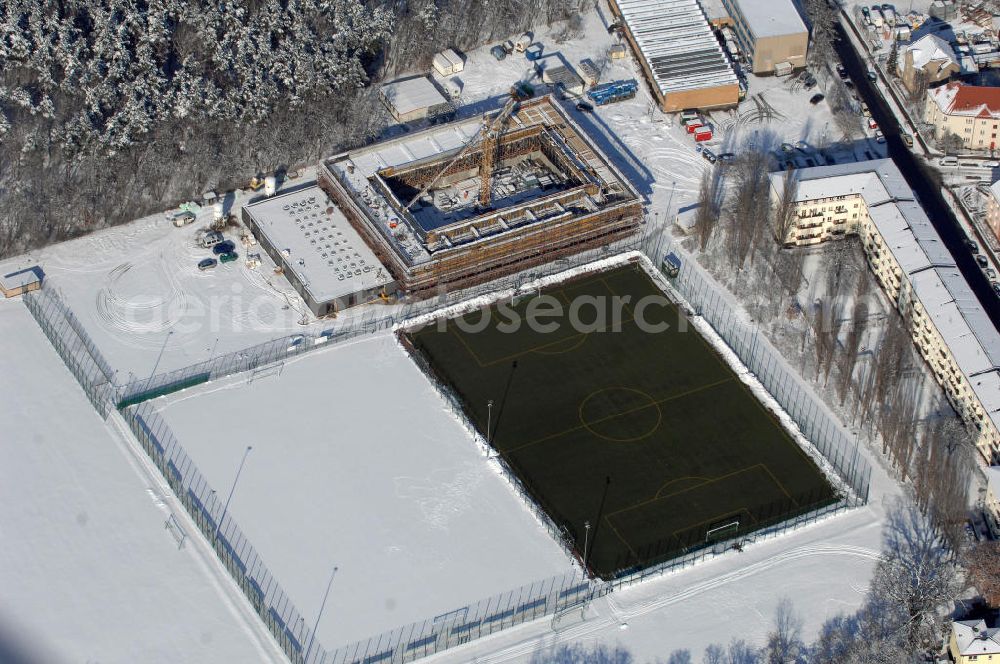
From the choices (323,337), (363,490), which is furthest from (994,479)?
(323,337)

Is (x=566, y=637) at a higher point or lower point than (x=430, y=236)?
lower

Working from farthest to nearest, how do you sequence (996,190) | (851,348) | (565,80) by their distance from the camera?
(565,80) < (996,190) < (851,348)

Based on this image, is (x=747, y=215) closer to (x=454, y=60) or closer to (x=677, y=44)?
(x=677, y=44)

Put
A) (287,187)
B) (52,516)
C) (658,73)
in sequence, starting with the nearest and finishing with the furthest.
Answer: (52,516) < (287,187) < (658,73)

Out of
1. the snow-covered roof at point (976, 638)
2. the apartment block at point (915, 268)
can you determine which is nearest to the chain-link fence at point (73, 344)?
the apartment block at point (915, 268)

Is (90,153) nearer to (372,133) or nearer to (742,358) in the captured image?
(372,133)

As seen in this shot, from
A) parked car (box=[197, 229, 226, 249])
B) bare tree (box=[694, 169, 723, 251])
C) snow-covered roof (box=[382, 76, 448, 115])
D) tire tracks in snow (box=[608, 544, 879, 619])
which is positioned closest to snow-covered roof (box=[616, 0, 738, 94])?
bare tree (box=[694, 169, 723, 251])

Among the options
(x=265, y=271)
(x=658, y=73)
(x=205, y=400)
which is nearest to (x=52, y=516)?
(x=205, y=400)
